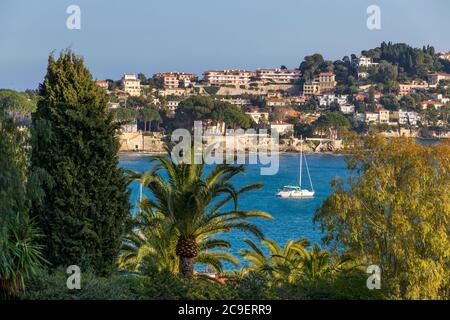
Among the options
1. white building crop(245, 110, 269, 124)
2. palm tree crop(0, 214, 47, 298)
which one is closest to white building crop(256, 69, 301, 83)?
white building crop(245, 110, 269, 124)

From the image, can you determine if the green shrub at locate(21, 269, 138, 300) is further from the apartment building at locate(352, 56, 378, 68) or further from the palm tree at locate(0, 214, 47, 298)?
the apartment building at locate(352, 56, 378, 68)

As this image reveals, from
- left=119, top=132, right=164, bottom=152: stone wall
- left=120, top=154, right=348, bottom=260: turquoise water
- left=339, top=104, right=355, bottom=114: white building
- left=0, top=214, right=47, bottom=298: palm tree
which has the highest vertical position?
left=339, top=104, right=355, bottom=114: white building

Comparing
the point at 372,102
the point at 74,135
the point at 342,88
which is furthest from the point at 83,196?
the point at 342,88

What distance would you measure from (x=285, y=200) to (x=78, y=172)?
43606 millimetres

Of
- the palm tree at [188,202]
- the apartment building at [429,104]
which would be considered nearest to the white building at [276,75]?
the apartment building at [429,104]

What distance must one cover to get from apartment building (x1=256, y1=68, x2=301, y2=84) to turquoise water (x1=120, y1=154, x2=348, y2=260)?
57655 mm

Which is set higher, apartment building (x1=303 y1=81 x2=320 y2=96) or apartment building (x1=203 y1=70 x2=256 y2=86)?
apartment building (x1=203 y1=70 x2=256 y2=86)

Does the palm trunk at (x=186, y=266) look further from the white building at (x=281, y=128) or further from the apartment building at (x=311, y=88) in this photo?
the apartment building at (x=311, y=88)

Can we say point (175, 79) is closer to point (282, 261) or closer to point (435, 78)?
point (435, 78)

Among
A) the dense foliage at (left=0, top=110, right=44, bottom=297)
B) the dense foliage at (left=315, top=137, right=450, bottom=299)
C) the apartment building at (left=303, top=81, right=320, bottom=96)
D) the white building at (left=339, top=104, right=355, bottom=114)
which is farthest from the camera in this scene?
the apartment building at (left=303, top=81, right=320, bottom=96)

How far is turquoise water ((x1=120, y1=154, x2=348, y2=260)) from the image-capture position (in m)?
37.0

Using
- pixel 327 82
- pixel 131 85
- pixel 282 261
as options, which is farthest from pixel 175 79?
pixel 282 261

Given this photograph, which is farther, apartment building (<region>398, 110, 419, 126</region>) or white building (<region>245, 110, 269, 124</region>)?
apartment building (<region>398, 110, 419, 126</region>)
